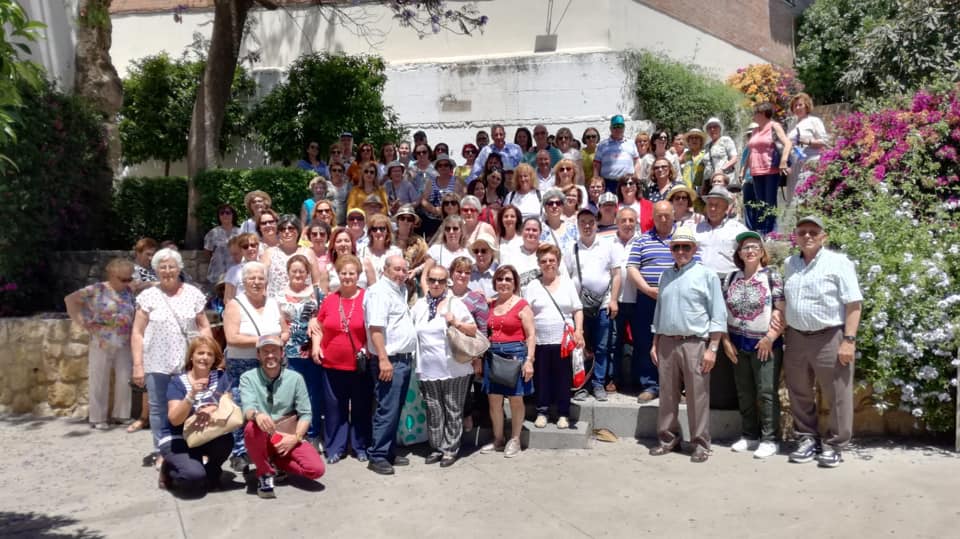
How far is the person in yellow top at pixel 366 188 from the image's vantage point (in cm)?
1075

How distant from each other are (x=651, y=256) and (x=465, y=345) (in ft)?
6.51

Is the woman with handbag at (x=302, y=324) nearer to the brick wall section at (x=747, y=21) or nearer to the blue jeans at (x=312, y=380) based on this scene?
the blue jeans at (x=312, y=380)

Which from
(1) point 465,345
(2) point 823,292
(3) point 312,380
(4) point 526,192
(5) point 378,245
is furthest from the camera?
(4) point 526,192

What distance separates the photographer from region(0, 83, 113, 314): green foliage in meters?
10.0

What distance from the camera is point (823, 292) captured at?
6648 millimetres

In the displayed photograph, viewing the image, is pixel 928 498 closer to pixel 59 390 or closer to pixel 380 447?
pixel 380 447

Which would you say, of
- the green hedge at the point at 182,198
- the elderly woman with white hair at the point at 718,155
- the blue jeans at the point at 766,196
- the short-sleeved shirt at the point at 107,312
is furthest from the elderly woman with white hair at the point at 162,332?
the elderly woman with white hair at the point at 718,155

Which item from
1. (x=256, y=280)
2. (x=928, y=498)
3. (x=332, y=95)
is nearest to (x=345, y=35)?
(x=332, y=95)

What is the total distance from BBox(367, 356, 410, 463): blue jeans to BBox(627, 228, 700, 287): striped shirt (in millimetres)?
2278

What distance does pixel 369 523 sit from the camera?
5.80 m

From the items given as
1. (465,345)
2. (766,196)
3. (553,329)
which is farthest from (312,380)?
(766,196)

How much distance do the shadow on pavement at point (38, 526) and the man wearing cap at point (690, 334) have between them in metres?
4.29

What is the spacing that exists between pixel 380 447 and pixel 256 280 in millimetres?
1645

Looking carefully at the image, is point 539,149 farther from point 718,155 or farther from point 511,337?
point 511,337
